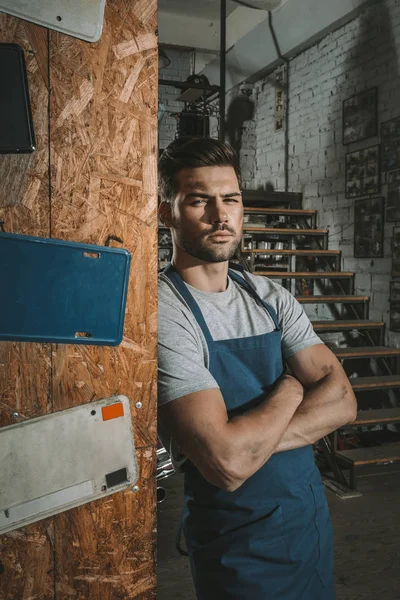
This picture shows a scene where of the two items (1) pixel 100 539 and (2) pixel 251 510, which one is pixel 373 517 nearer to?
A: (2) pixel 251 510

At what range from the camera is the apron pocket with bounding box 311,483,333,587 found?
1.27m

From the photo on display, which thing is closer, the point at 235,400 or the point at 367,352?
the point at 235,400

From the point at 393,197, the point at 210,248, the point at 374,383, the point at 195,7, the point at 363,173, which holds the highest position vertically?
the point at 195,7

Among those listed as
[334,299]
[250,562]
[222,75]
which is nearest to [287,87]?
[222,75]

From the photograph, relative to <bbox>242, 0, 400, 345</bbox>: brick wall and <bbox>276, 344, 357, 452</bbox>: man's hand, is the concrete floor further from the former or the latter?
<bbox>242, 0, 400, 345</bbox>: brick wall

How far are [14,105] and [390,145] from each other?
13.4 feet

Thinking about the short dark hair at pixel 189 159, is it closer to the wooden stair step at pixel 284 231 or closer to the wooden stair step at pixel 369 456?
the wooden stair step at pixel 369 456

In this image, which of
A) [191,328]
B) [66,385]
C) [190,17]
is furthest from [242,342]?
[190,17]

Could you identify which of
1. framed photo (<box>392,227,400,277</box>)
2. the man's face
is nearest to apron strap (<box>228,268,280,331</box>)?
the man's face

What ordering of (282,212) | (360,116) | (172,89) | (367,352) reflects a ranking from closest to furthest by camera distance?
(367,352), (360,116), (282,212), (172,89)

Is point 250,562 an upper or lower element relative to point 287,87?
lower

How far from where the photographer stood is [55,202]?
880 mm

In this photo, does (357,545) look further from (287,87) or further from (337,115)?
(287,87)

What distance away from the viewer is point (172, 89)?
7.64 metres
